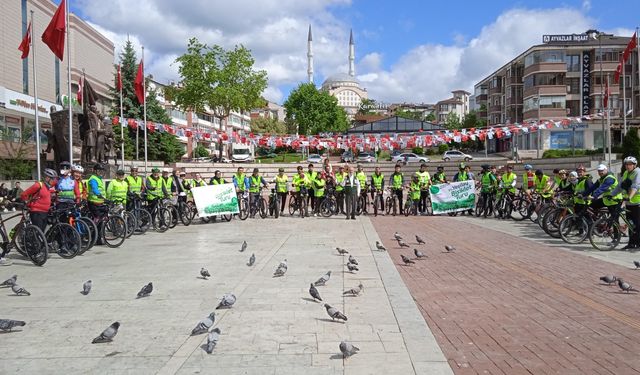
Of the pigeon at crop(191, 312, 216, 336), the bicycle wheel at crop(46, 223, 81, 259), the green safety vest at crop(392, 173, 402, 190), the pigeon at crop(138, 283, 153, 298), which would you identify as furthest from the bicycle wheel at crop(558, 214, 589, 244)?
the bicycle wheel at crop(46, 223, 81, 259)

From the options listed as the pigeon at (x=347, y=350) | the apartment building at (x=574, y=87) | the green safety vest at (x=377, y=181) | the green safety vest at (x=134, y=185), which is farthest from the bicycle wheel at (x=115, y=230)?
the apartment building at (x=574, y=87)

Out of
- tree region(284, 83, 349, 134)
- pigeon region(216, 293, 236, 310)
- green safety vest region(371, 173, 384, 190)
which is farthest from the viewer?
tree region(284, 83, 349, 134)

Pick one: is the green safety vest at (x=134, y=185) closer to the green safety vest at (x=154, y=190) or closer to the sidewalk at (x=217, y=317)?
the green safety vest at (x=154, y=190)

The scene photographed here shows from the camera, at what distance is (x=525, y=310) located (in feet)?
20.9

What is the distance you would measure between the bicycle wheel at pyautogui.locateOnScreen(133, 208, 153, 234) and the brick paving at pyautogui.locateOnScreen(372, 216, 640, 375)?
7000 mm

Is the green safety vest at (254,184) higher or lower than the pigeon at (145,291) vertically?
higher

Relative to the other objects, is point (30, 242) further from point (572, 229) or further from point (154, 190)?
point (572, 229)

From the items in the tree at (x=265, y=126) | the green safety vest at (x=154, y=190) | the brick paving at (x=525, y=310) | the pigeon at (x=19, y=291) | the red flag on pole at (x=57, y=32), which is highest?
the tree at (x=265, y=126)

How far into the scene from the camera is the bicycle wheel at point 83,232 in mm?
11000

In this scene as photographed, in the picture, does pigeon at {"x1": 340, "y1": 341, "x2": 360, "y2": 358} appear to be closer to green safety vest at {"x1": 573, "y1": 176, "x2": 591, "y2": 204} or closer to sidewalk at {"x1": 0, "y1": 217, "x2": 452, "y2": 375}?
sidewalk at {"x1": 0, "y1": 217, "x2": 452, "y2": 375}

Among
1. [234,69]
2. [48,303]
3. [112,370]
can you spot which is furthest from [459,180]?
[234,69]

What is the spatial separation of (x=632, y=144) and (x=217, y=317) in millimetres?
32750

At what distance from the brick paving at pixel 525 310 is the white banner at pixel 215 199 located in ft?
26.5

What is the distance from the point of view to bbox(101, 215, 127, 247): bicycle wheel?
12.3 meters
